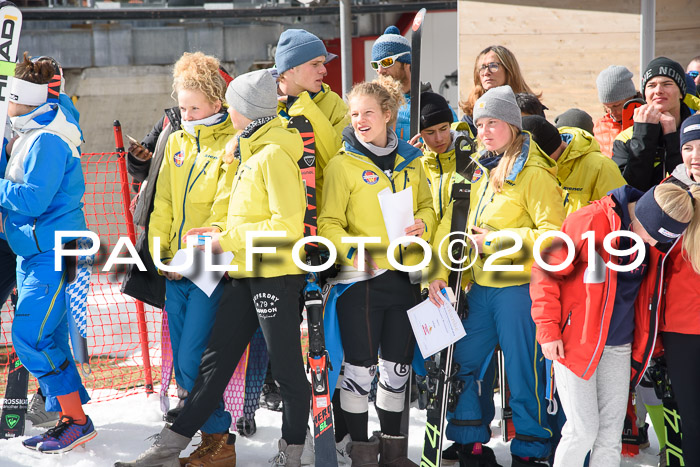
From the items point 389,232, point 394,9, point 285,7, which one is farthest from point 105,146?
point 389,232

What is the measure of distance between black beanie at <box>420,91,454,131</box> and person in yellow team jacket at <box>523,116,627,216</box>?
0.41 metres

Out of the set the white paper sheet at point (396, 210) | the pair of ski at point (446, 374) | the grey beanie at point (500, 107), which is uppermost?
the grey beanie at point (500, 107)

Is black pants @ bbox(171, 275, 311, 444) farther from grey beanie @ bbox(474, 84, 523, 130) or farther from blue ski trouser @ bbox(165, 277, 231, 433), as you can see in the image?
grey beanie @ bbox(474, 84, 523, 130)

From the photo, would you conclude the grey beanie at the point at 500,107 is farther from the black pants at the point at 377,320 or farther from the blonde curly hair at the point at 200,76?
the blonde curly hair at the point at 200,76

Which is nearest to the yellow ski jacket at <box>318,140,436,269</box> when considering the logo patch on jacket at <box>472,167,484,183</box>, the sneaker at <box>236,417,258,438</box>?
the logo patch on jacket at <box>472,167,484,183</box>

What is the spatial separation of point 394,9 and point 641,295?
10.3 meters

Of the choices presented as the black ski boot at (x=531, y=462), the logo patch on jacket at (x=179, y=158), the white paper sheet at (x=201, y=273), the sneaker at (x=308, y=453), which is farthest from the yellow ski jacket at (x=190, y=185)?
the black ski boot at (x=531, y=462)

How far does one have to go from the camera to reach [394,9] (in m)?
12.6

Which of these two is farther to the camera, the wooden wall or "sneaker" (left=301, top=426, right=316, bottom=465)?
the wooden wall

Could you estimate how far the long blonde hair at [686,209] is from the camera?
2.88 meters

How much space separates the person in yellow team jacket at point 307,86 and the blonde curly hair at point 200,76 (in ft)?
1.05

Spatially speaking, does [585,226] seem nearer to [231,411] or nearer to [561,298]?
[561,298]

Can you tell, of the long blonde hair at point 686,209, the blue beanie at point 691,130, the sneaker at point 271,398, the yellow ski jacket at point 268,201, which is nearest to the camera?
the long blonde hair at point 686,209

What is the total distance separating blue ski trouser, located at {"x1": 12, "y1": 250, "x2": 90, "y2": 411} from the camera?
3998mm
